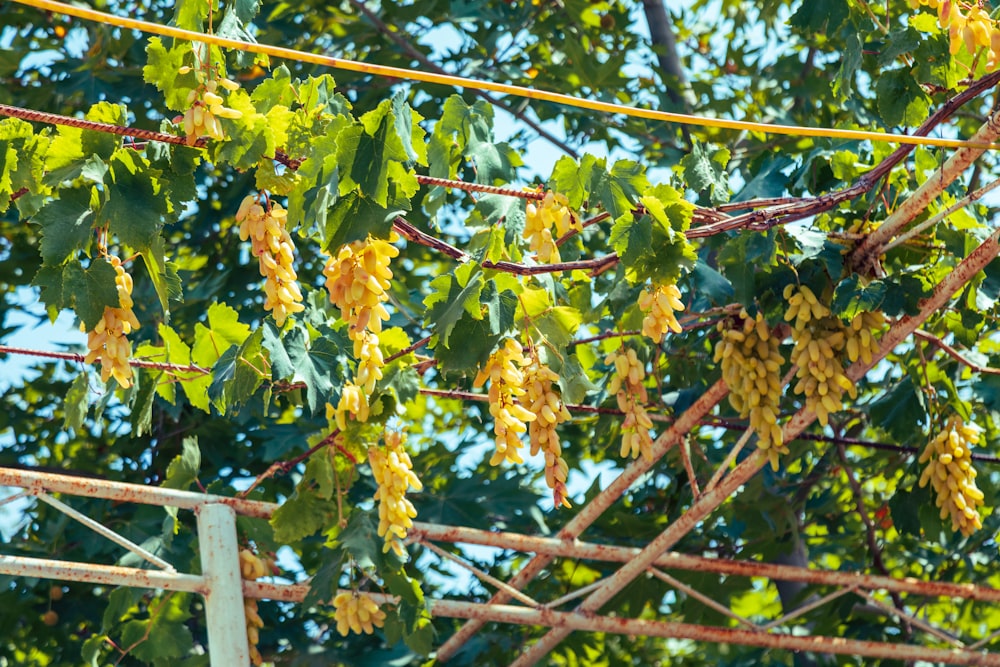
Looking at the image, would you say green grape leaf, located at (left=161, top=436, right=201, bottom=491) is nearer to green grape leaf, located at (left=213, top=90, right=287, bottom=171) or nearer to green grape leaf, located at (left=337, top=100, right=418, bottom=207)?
green grape leaf, located at (left=213, top=90, right=287, bottom=171)

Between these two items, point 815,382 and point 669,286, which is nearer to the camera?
point 669,286

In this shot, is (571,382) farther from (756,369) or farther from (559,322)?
(756,369)

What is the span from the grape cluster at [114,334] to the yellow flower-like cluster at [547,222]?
92 cm

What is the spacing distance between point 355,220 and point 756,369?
6.01 ft

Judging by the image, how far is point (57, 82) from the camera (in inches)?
213

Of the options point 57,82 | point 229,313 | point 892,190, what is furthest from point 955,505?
point 57,82

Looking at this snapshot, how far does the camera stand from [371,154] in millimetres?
2584

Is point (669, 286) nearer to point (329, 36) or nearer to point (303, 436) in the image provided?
point (303, 436)

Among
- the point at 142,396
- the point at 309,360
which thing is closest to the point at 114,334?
the point at 309,360

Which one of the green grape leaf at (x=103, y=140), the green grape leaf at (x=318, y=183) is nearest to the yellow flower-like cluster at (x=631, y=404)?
the green grape leaf at (x=318, y=183)

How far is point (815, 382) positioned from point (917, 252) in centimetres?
56

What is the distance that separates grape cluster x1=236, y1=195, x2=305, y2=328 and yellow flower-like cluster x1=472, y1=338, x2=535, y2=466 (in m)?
0.48

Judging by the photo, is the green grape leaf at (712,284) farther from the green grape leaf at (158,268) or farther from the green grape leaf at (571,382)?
the green grape leaf at (158,268)

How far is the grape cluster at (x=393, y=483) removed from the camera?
140 inches
